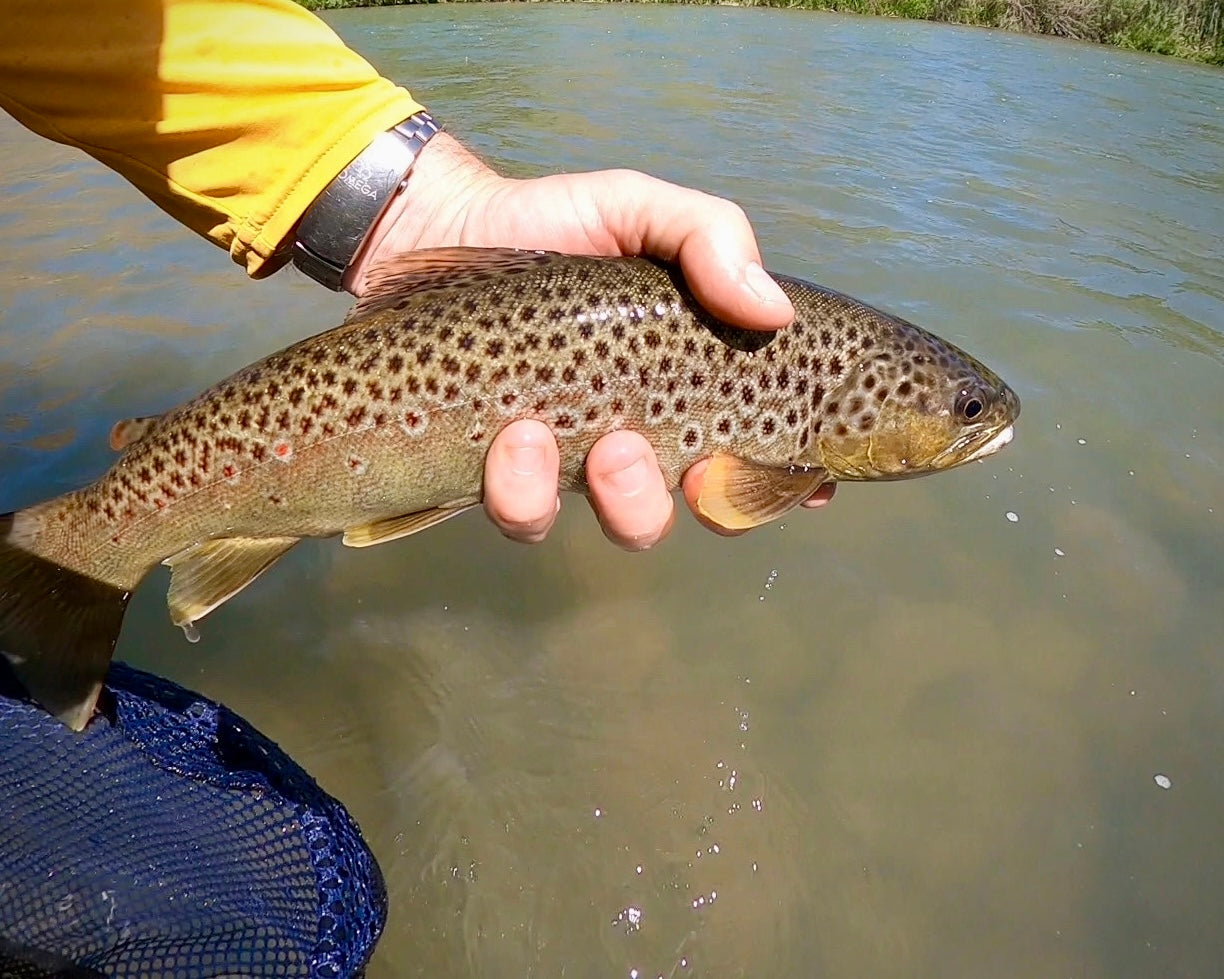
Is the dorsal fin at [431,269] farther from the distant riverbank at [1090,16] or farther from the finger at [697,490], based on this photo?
the distant riverbank at [1090,16]

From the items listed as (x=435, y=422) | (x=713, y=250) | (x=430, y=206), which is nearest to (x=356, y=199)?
(x=430, y=206)

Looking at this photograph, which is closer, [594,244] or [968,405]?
[968,405]

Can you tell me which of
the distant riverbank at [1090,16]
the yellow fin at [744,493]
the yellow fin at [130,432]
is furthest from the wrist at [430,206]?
the distant riverbank at [1090,16]

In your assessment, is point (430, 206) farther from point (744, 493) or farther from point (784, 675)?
point (784, 675)

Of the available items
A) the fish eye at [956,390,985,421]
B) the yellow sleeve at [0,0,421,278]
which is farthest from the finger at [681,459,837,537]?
the yellow sleeve at [0,0,421,278]

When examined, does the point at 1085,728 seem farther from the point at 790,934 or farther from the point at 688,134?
the point at 688,134
